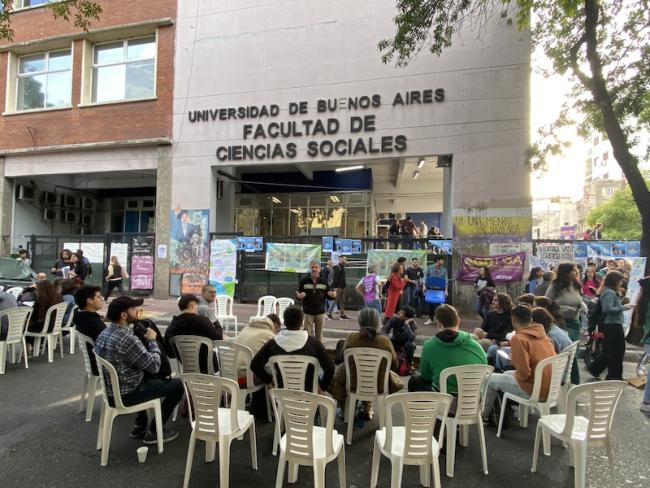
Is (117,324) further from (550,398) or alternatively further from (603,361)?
(603,361)

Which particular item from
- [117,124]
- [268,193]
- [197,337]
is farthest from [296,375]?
[268,193]

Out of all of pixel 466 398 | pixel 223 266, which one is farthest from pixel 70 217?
pixel 466 398

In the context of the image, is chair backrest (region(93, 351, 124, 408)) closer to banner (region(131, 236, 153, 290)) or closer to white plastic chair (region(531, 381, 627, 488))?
white plastic chair (region(531, 381, 627, 488))

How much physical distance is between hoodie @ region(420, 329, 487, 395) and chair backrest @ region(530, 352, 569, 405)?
552 millimetres

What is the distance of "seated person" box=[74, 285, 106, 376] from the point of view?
436 cm

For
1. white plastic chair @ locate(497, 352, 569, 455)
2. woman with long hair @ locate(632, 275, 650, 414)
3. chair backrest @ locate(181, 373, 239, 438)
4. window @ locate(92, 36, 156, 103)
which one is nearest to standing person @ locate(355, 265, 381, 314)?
woman with long hair @ locate(632, 275, 650, 414)

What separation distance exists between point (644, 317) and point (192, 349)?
20.1ft

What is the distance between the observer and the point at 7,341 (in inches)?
239

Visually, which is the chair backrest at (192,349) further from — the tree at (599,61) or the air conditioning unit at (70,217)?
the air conditioning unit at (70,217)

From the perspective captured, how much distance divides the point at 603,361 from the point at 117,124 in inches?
612

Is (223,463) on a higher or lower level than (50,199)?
lower

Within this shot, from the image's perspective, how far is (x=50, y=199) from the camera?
1783 centimetres

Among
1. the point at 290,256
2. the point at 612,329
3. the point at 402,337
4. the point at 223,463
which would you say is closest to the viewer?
the point at 223,463

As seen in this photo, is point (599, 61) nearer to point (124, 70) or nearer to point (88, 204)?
point (124, 70)
